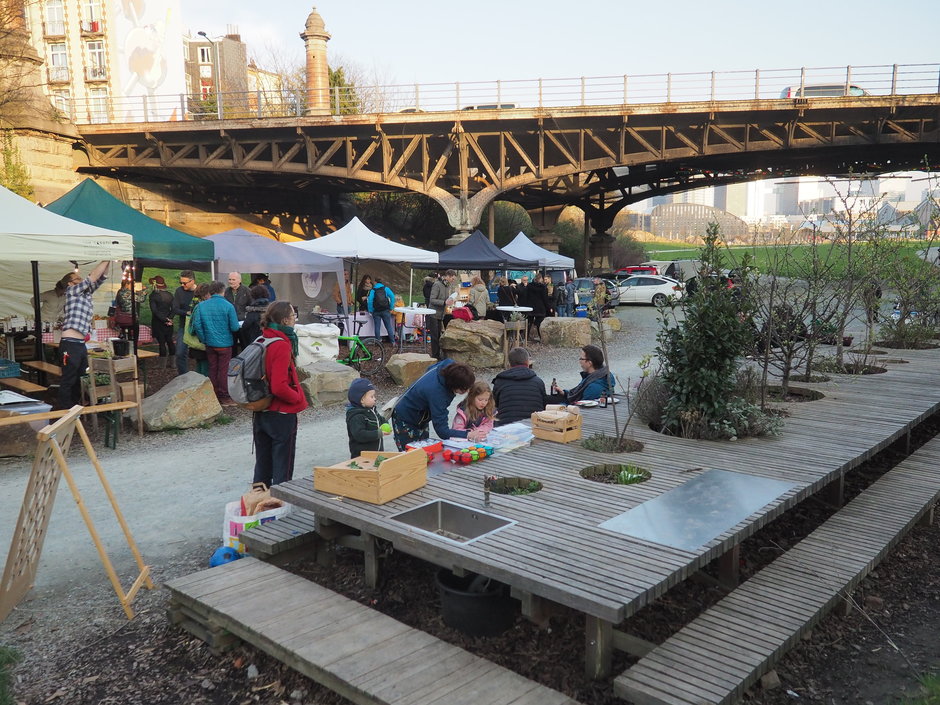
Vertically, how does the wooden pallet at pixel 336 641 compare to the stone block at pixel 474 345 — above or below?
below

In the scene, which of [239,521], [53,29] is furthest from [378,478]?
[53,29]

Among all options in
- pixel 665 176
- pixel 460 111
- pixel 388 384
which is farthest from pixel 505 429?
pixel 665 176

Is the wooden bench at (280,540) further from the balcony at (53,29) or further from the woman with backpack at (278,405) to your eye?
the balcony at (53,29)

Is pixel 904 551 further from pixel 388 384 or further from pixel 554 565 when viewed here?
pixel 388 384

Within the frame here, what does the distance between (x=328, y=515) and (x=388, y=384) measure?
7902 mm

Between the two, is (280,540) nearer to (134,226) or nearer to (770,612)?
(770,612)

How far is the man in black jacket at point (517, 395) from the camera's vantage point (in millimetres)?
7266

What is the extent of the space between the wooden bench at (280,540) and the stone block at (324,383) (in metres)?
5.84

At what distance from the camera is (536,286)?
63.1ft

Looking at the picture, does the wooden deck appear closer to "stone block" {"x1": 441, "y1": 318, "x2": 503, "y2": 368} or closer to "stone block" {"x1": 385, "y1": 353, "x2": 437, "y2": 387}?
"stone block" {"x1": 385, "y1": 353, "x2": 437, "y2": 387}

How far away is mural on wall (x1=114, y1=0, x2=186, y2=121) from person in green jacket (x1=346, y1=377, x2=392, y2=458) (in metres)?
46.3

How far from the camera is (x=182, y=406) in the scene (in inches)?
368

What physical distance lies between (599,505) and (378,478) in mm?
1408

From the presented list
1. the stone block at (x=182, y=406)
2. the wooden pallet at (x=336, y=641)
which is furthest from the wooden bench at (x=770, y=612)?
the stone block at (x=182, y=406)
